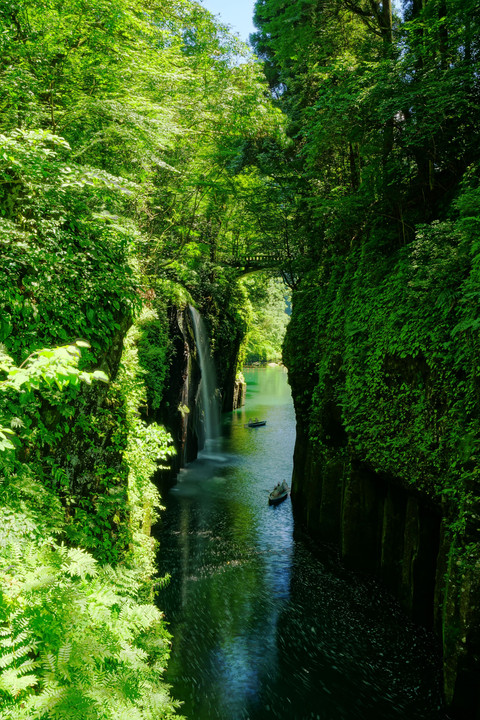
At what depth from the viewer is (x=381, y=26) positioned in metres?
11.5

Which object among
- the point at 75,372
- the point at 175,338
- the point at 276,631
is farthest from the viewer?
the point at 175,338

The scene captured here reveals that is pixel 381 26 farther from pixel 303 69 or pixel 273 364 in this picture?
pixel 273 364

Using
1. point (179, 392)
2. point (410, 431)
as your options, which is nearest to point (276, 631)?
point (410, 431)

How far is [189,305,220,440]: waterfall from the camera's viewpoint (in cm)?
2272

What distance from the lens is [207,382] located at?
25031 mm

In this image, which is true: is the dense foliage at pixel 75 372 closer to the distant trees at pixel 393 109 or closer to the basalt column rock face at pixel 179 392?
the distant trees at pixel 393 109

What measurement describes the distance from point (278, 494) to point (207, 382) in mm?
10839

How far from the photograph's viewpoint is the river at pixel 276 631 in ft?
22.9

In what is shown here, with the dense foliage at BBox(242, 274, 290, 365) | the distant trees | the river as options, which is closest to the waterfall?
the dense foliage at BBox(242, 274, 290, 365)

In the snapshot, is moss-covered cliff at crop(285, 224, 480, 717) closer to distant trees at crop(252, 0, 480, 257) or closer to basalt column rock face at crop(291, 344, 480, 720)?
basalt column rock face at crop(291, 344, 480, 720)

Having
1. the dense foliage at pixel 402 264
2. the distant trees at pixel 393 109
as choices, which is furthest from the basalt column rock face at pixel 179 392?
the distant trees at pixel 393 109

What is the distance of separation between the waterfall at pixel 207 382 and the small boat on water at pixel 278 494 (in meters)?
8.63

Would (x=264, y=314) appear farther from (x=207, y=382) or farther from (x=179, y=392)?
(x=179, y=392)

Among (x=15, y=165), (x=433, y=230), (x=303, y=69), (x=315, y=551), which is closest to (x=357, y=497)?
(x=315, y=551)
